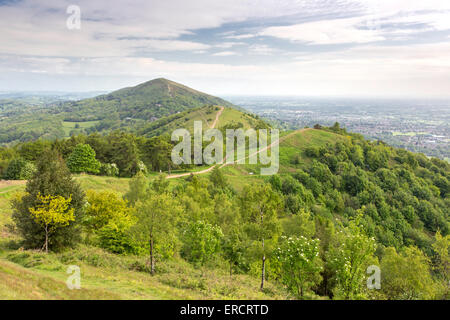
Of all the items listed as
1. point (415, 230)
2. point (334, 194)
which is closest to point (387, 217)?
point (415, 230)

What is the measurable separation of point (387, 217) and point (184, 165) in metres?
65.3

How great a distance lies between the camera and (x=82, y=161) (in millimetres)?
61031

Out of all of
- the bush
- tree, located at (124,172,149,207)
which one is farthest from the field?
the bush

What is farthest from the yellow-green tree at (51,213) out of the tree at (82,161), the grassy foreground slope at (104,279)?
the tree at (82,161)

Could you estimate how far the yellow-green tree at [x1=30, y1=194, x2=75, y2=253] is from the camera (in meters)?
21.2

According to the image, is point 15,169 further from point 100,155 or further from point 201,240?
point 201,240

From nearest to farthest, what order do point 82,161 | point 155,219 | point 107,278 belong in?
point 107,278 → point 155,219 → point 82,161

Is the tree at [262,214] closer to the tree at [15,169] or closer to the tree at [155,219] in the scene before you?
the tree at [155,219]

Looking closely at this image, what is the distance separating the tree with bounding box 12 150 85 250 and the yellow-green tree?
1.61ft

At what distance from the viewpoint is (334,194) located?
3157 inches

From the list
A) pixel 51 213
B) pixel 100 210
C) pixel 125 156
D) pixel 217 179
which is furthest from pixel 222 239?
pixel 125 156

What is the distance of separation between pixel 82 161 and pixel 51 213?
148 ft

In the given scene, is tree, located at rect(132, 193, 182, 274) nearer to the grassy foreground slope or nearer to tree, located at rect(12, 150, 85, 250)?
the grassy foreground slope

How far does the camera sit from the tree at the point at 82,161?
2400 inches
